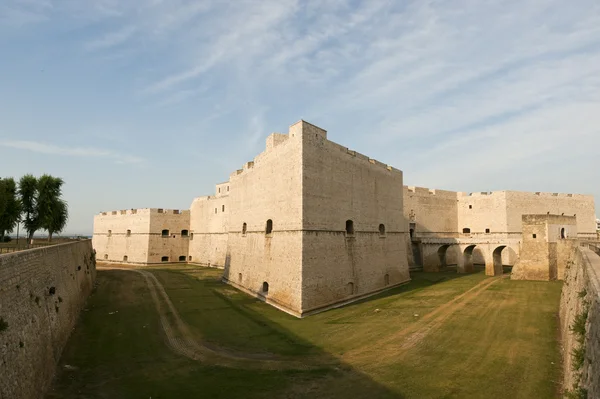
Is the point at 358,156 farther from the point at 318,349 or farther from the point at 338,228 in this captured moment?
the point at 318,349

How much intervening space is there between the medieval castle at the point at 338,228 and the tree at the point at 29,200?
14.9 meters

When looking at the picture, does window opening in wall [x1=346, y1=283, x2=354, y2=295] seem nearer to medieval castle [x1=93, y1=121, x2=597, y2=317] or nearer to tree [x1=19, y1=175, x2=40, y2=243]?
medieval castle [x1=93, y1=121, x2=597, y2=317]

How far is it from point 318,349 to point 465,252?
2724cm

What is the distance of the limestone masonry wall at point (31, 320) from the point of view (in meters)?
8.14

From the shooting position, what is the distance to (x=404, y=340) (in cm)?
1511

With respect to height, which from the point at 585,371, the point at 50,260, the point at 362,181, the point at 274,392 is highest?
the point at 362,181

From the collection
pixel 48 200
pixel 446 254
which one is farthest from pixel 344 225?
pixel 48 200

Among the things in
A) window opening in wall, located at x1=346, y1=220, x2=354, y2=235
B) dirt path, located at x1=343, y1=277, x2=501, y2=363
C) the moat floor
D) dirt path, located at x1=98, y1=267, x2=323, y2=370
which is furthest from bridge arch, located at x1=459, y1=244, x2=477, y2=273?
dirt path, located at x1=98, y1=267, x2=323, y2=370

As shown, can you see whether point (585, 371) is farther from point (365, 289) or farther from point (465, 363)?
point (365, 289)

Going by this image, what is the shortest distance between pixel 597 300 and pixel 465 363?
711 centimetres

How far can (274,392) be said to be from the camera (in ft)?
35.8

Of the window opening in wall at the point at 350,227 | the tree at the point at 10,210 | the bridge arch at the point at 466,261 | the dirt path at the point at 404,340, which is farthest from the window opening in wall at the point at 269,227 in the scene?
the bridge arch at the point at 466,261

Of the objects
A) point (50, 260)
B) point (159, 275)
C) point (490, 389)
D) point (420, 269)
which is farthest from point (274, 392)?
point (420, 269)

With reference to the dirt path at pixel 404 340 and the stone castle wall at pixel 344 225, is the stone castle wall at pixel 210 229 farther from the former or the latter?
the dirt path at pixel 404 340
